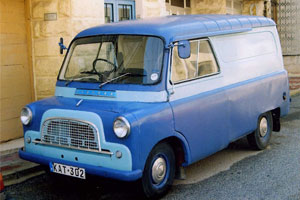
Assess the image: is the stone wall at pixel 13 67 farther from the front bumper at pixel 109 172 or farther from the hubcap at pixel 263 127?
the hubcap at pixel 263 127

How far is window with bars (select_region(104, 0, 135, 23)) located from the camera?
9586 millimetres

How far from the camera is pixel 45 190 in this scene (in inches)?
227

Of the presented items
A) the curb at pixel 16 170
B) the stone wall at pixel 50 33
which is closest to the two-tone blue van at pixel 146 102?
the curb at pixel 16 170

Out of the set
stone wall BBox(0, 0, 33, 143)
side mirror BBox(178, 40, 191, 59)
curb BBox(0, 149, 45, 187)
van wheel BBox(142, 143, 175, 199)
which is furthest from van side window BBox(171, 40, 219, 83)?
stone wall BBox(0, 0, 33, 143)

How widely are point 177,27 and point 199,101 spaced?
95 cm

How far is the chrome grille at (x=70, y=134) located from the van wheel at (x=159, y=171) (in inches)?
23.7

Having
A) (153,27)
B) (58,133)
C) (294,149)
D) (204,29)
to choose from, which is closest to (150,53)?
(153,27)

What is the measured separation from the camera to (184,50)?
17.8 ft

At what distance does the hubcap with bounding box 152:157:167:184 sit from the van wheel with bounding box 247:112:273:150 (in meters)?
2.40

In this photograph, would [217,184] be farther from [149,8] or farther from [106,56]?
[149,8]

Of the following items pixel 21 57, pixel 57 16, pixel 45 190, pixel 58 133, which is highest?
pixel 57 16

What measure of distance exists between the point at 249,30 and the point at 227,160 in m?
1.97

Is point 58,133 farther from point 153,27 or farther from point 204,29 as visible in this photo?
point 204,29

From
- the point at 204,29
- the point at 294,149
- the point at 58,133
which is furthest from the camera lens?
the point at 294,149
